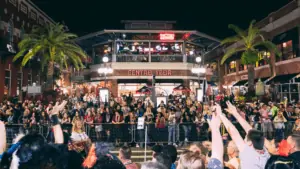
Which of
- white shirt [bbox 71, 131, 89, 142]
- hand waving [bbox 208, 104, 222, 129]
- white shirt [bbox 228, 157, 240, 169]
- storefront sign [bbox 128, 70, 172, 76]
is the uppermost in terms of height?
storefront sign [bbox 128, 70, 172, 76]

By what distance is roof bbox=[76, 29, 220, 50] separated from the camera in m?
37.3

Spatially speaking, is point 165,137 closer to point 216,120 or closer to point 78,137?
point 78,137

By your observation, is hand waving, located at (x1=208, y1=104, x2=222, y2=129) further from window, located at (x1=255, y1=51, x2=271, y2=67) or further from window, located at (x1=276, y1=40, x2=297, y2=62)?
window, located at (x1=255, y1=51, x2=271, y2=67)

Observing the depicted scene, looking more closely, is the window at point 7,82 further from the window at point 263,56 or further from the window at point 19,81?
the window at point 263,56

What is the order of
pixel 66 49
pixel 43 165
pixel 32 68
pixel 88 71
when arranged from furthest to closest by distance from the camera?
pixel 88 71
pixel 32 68
pixel 66 49
pixel 43 165

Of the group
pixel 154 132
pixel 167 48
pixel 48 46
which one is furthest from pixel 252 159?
pixel 167 48

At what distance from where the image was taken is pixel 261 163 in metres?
3.76

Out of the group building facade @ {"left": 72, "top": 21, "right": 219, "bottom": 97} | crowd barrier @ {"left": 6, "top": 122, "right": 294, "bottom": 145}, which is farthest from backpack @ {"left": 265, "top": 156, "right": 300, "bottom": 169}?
building facade @ {"left": 72, "top": 21, "right": 219, "bottom": 97}

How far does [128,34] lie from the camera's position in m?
38.3

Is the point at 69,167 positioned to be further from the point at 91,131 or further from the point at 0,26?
the point at 0,26

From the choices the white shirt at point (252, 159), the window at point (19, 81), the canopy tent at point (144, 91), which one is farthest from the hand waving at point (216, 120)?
the window at point (19, 81)

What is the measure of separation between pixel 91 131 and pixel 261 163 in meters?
11.0

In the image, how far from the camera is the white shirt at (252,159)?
375 centimetres

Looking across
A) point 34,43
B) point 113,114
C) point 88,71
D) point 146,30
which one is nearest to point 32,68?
point 34,43
